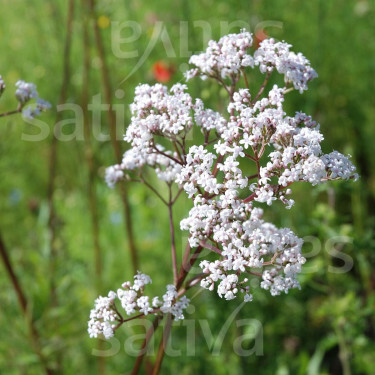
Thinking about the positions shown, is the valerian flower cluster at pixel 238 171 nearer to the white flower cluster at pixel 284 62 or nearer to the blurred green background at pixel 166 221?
the white flower cluster at pixel 284 62

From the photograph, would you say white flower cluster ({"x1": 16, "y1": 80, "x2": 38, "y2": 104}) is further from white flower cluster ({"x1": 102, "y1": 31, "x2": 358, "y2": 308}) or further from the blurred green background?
white flower cluster ({"x1": 102, "y1": 31, "x2": 358, "y2": 308})

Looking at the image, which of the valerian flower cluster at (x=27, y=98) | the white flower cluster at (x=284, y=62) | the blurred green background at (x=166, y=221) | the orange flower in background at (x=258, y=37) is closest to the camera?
the white flower cluster at (x=284, y=62)

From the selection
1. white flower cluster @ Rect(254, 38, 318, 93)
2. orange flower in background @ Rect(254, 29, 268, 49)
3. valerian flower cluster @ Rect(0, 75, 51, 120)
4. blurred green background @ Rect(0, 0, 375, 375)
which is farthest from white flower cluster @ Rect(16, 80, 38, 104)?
orange flower in background @ Rect(254, 29, 268, 49)

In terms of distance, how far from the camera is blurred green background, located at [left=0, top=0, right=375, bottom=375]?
267 cm

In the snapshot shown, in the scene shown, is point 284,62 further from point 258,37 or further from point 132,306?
point 258,37

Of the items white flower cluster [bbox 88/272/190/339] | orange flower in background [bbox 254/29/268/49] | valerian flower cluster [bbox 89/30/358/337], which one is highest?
orange flower in background [bbox 254/29/268/49]

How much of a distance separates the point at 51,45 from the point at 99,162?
2.19m

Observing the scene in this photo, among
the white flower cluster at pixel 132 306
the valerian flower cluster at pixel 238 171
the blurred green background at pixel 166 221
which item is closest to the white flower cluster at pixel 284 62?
the valerian flower cluster at pixel 238 171

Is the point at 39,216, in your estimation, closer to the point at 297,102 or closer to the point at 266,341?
the point at 266,341

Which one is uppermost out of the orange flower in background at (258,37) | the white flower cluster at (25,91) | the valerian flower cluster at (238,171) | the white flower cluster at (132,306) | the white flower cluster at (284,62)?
the orange flower in background at (258,37)

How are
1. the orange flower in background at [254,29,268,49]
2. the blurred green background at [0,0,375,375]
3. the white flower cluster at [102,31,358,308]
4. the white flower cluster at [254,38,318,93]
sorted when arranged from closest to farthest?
1. the white flower cluster at [102,31,358,308]
2. the white flower cluster at [254,38,318,93]
3. the blurred green background at [0,0,375,375]
4. the orange flower in background at [254,29,268,49]

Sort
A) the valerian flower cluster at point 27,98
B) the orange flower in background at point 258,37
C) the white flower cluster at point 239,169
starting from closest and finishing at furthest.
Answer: the white flower cluster at point 239,169, the valerian flower cluster at point 27,98, the orange flower in background at point 258,37

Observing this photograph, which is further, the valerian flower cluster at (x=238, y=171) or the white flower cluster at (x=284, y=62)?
the white flower cluster at (x=284, y=62)

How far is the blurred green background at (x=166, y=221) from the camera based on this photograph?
105 inches
